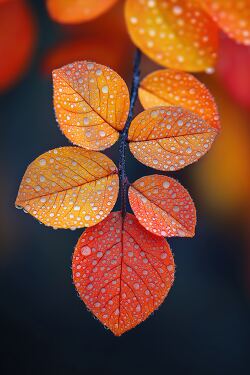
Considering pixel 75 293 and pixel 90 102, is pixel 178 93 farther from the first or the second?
pixel 75 293

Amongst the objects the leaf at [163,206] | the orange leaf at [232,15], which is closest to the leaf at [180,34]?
the orange leaf at [232,15]

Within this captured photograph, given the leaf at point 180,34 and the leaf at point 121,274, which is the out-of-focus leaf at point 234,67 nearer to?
the leaf at point 180,34

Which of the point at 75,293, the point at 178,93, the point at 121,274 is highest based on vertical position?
the point at 178,93

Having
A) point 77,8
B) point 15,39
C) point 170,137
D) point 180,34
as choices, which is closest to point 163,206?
point 170,137

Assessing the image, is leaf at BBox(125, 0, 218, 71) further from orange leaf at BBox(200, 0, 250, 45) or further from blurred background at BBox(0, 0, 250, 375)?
blurred background at BBox(0, 0, 250, 375)

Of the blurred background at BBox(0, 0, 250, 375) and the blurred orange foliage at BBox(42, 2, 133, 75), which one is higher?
the blurred orange foliage at BBox(42, 2, 133, 75)

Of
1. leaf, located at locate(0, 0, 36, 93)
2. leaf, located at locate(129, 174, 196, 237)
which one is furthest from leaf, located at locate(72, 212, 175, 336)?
leaf, located at locate(0, 0, 36, 93)

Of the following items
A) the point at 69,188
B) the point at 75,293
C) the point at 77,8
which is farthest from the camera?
the point at 75,293
